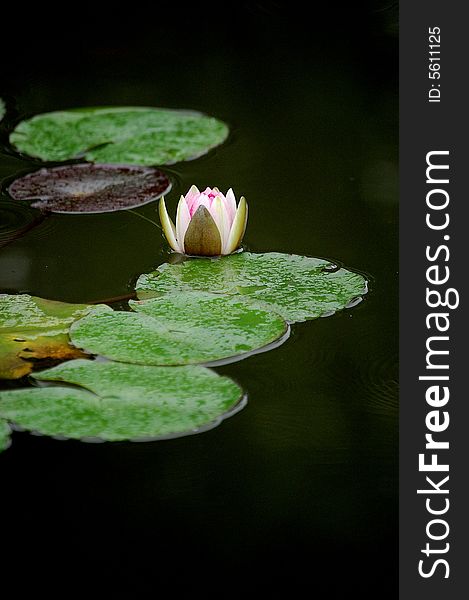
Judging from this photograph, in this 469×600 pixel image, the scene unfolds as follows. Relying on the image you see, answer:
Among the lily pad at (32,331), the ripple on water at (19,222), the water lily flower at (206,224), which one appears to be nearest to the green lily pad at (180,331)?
the lily pad at (32,331)

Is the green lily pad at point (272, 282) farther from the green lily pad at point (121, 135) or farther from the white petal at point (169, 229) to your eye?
the green lily pad at point (121, 135)

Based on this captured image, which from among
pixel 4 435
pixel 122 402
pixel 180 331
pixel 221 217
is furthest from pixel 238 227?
pixel 4 435

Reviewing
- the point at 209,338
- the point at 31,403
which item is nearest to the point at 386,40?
the point at 209,338

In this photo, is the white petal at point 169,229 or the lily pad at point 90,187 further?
the lily pad at point 90,187

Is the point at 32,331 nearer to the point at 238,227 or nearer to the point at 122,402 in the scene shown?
the point at 122,402

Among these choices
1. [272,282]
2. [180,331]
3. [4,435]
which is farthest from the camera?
[272,282]

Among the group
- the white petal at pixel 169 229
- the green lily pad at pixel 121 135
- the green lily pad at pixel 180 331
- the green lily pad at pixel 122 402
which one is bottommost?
the green lily pad at pixel 122 402

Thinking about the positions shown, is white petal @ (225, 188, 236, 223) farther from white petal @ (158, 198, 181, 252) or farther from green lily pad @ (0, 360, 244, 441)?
green lily pad @ (0, 360, 244, 441)
